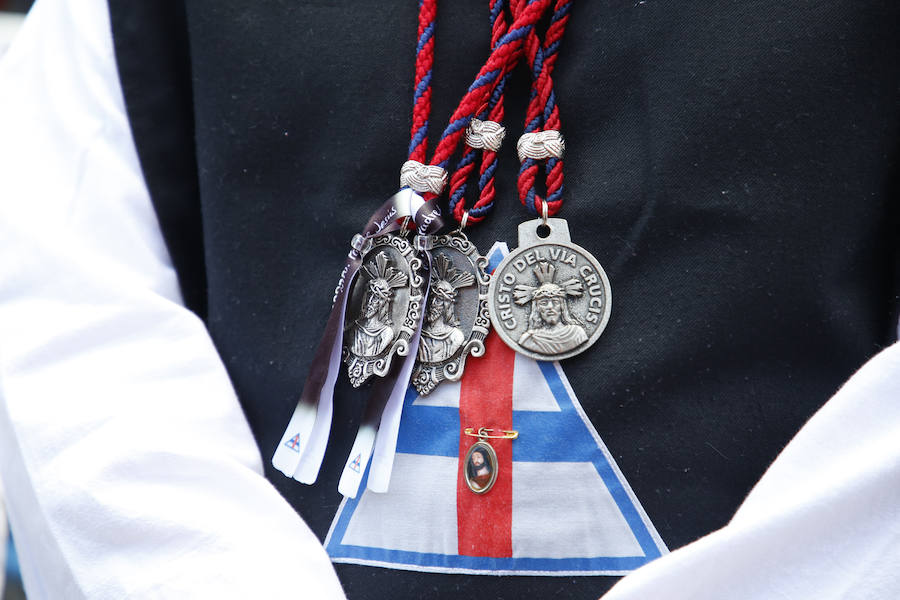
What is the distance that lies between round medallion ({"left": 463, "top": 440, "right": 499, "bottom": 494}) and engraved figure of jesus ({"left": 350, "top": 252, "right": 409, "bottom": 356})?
121 mm

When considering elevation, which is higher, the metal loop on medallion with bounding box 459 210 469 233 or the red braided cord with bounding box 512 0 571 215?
the red braided cord with bounding box 512 0 571 215

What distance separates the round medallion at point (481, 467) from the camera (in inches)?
26.5

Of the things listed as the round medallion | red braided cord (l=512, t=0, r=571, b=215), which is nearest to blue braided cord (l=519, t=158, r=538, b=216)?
red braided cord (l=512, t=0, r=571, b=215)

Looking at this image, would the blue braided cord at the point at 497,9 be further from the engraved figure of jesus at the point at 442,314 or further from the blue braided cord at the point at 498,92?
the engraved figure of jesus at the point at 442,314

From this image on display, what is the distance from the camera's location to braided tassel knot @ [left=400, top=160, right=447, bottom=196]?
2.31 feet

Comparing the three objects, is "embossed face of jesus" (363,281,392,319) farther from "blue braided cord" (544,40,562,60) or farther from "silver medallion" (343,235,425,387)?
"blue braided cord" (544,40,562,60)

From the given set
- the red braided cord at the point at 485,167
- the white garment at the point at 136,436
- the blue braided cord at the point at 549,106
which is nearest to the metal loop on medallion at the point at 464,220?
the red braided cord at the point at 485,167

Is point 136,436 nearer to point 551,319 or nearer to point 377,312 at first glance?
point 377,312

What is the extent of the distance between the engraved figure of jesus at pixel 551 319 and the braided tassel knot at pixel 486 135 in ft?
0.41

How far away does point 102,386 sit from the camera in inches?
29.8

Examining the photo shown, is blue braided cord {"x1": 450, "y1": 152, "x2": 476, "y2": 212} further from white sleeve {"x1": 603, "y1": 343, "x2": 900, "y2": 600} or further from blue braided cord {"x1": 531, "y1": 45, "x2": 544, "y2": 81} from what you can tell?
white sleeve {"x1": 603, "y1": 343, "x2": 900, "y2": 600}

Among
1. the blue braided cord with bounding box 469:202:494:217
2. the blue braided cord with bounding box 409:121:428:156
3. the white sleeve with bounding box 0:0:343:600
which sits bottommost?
the white sleeve with bounding box 0:0:343:600

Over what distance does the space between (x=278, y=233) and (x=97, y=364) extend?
0.71ft

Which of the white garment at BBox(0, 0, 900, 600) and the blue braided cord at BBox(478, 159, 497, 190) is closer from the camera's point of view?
the white garment at BBox(0, 0, 900, 600)
